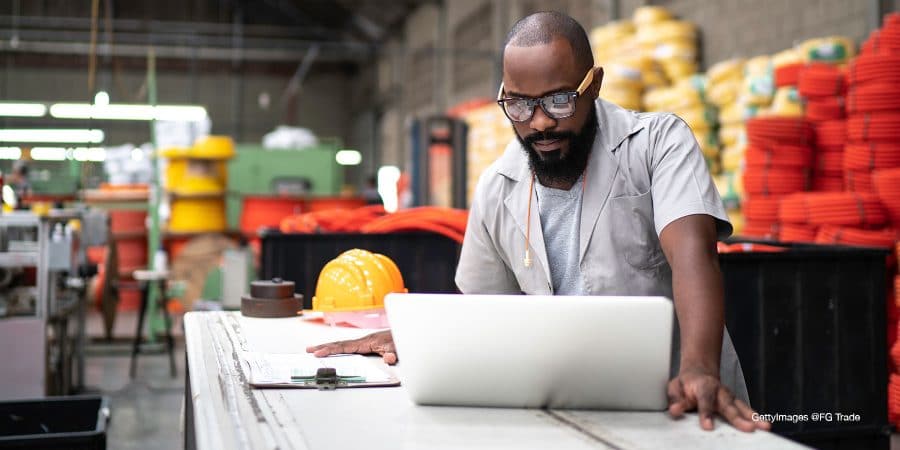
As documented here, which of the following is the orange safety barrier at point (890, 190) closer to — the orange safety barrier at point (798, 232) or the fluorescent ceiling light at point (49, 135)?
the orange safety barrier at point (798, 232)

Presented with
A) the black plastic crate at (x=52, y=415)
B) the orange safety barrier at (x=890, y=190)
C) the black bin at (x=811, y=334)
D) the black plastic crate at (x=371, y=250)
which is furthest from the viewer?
the orange safety barrier at (x=890, y=190)

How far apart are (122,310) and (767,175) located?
827cm

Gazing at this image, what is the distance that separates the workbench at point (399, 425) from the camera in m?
1.36

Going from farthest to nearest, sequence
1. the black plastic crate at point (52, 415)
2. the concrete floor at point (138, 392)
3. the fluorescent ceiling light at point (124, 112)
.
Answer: the fluorescent ceiling light at point (124, 112), the concrete floor at point (138, 392), the black plastic crate at point (52, 415)

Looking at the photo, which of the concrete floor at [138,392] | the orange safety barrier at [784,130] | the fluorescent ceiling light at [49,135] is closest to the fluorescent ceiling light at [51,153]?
the fluorescent ceiling light at [49,135]

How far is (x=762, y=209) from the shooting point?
6.12 m

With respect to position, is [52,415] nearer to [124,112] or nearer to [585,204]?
[585,204]

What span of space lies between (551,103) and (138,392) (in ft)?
17.8

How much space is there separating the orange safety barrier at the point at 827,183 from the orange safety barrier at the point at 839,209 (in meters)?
0.45

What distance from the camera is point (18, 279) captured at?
523 centimetres

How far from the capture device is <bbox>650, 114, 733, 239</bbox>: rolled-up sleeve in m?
1.88

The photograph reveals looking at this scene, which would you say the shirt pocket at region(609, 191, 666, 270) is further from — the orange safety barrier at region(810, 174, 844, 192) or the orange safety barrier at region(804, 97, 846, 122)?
the orange safety barrier at region(810, 174, 844, 192)

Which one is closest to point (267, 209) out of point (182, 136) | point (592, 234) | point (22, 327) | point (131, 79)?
point (182, 136)

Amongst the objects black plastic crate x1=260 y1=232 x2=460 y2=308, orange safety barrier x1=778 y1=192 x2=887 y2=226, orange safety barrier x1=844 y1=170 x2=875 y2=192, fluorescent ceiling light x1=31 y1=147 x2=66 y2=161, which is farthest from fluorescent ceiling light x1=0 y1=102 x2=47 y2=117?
orange safety barrier x1=844 y1=170 x2=875 y2=192
